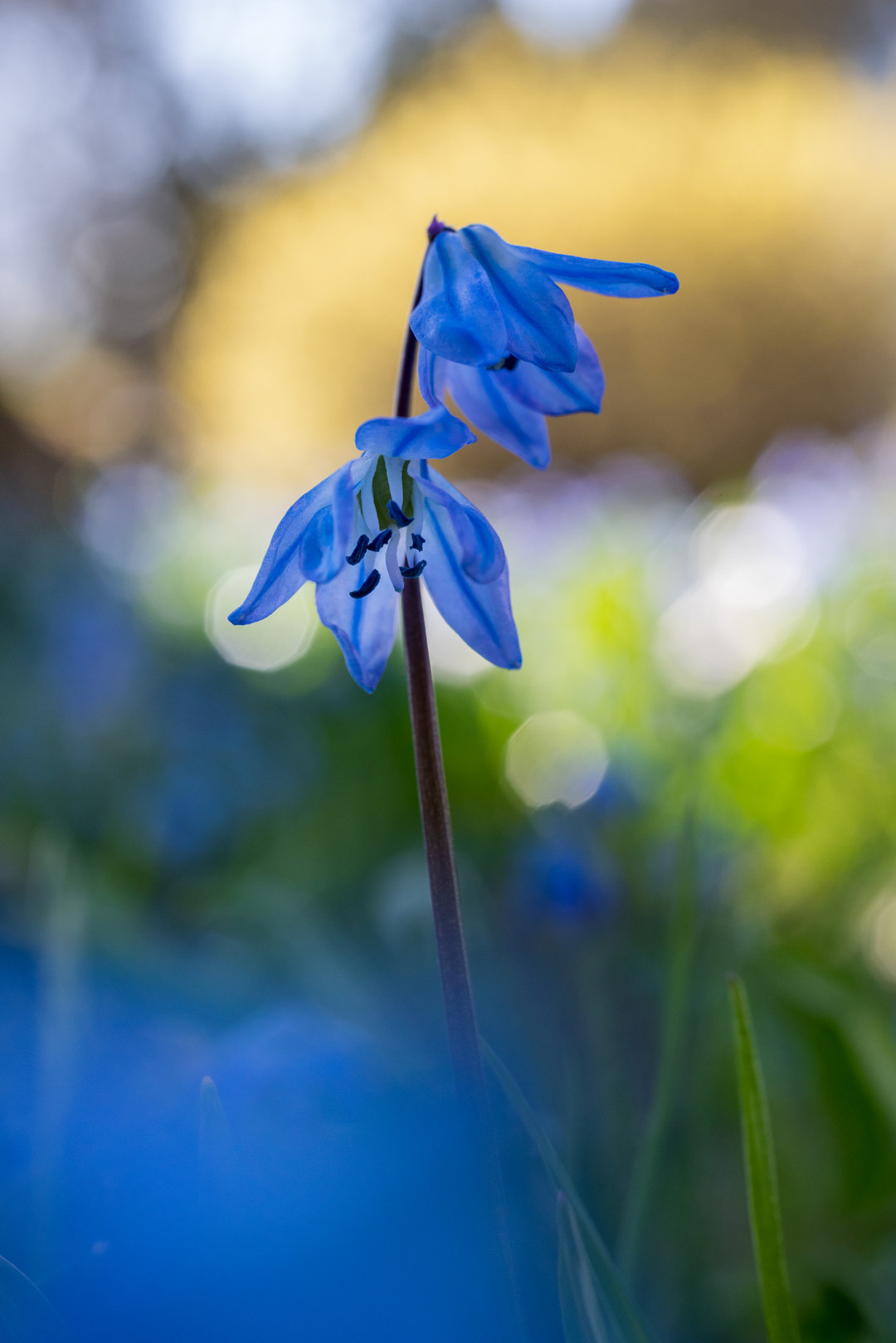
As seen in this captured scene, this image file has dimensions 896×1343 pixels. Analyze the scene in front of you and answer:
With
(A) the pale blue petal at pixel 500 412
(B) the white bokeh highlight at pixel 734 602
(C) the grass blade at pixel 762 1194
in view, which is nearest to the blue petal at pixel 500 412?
(A) the pale blue petal at pixel 500 412

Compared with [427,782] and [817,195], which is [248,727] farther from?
[817,195]

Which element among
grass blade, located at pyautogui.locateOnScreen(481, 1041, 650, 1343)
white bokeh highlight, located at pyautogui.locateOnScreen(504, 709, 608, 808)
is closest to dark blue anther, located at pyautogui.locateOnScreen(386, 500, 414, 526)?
grass blade, located at pyautogui.locateOnScreen(481, 1041, 650, 1343)

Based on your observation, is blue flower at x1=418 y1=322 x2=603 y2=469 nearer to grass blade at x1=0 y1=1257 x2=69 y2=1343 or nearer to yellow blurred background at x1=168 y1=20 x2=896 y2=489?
grass blade at x1=0 y1=1257 x2=69 y2=1343

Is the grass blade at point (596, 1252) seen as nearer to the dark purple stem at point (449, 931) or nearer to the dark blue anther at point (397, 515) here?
the dark purple stem at point (449, 931)

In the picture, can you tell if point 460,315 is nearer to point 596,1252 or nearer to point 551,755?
point 596,1252

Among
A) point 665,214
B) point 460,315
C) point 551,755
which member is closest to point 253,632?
point 551,755

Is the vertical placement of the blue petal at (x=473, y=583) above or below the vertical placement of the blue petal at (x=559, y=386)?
below

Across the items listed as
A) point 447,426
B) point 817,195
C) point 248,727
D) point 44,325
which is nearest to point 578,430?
point 817,195

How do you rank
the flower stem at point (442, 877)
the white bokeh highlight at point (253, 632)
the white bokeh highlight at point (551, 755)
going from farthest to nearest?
1. the white bokeh highlight at point (253, 632)
2. the white bokeh highlight at point (551, 755)
3. the flower stem at point (442, 877)
